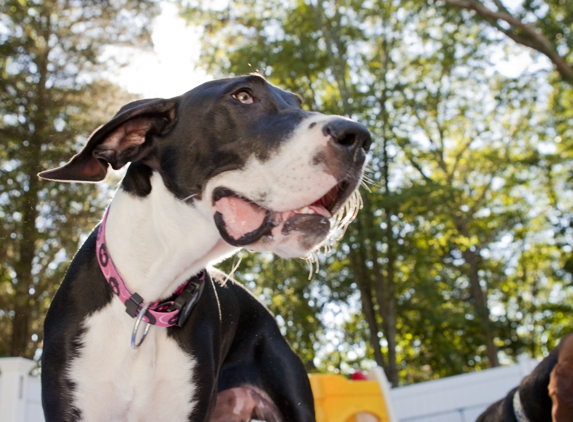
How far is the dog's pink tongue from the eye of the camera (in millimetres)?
2426

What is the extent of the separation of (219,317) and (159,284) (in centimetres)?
48

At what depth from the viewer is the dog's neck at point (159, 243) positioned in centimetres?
260

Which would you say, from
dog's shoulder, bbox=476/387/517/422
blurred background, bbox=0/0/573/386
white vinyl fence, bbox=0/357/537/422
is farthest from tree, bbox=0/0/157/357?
dog's shoulder, bbox=476/387/517/422

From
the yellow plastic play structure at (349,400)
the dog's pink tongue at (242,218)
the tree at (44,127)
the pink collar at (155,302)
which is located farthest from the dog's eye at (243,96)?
the tree at (44,127)

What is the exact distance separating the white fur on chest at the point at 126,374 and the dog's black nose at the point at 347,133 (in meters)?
1.12

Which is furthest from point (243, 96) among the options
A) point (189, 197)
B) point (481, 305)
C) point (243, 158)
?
point (481, 305)

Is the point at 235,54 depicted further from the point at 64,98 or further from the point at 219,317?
the point at 219,317

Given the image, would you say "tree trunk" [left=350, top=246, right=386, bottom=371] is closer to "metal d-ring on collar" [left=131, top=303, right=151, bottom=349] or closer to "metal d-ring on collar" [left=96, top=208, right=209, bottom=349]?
"metal d-ring on collar" [left=96, top=208, right=209, bottom=349]

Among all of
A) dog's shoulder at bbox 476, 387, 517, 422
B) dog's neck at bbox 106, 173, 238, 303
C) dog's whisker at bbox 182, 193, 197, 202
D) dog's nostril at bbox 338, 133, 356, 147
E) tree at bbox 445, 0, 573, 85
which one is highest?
tree at bbox 445, 0, 573, 85

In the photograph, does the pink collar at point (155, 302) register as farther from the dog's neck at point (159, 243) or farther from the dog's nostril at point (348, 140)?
the dog's nostril at point (348, 140)

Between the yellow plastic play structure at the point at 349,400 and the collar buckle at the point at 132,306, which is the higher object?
the collar buckle at the point at 132,306

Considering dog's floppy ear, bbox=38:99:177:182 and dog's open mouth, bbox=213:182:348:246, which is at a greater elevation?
dog's floppy ear, bbox=38:99:177:182

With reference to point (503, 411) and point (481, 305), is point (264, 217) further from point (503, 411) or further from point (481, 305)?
point (481, 305)

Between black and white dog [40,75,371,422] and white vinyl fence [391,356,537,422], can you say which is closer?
black and white dog [40,75,371,422]
